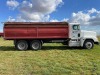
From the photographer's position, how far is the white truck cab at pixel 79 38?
20.8 m

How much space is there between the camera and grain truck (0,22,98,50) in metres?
20.2

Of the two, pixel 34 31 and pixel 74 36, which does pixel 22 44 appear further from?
pixel 74 36

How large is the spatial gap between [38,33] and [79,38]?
3617 mm

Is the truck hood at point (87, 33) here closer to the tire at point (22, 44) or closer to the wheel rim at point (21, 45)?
the tire at point (22, 44)

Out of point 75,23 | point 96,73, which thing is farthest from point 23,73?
point 75,23

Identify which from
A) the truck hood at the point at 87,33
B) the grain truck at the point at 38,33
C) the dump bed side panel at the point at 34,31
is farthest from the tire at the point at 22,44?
the truck hood at the point at 87,33

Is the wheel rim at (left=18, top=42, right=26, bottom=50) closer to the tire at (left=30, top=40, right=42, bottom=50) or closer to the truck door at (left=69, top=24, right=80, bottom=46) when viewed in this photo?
the tire at (left=30, top=40, right=42, bottom=50)

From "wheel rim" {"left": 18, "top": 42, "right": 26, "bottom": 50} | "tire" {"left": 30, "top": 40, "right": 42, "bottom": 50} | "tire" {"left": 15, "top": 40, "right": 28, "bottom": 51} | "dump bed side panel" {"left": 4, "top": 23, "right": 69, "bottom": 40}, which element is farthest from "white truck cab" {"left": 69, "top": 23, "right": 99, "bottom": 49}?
"wheel rim" {"left": 18, "top": 42, "right": 26, "bottom": 50}

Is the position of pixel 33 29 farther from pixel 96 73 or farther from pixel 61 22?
pixel 96 73

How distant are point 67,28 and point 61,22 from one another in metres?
0.73

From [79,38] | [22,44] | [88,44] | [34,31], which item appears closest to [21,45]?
[22,44]

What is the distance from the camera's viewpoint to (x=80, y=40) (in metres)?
20.9

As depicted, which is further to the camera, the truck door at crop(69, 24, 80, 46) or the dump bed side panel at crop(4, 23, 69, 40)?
the truck door at crop(69, 24, 80, 46)

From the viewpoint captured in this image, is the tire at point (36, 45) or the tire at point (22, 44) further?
the tire at point (36, 45)
